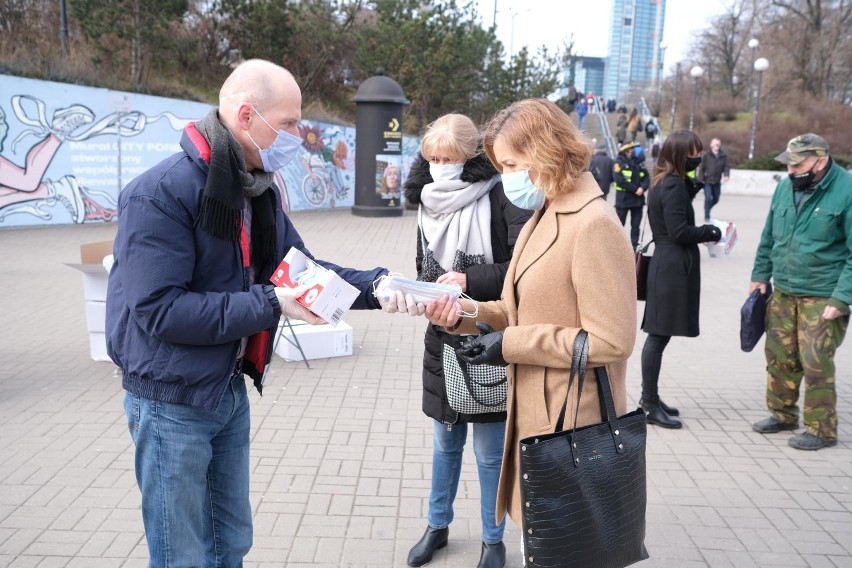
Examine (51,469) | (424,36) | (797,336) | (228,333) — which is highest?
(424,36)

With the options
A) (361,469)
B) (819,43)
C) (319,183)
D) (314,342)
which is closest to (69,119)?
(319,183)

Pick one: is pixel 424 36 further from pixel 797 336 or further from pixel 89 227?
pixel 797 336

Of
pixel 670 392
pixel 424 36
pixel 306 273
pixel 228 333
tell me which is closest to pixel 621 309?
pixel 306 273

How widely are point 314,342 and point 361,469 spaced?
2300mm

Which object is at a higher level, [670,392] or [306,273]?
[306,273]

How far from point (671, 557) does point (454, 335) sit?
151 cm

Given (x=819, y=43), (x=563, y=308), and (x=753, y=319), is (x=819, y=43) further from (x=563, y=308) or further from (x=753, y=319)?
(x=563, y=308)

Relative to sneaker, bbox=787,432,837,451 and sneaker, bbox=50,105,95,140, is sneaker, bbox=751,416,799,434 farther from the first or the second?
sneaker, bbox=50,105,95,140

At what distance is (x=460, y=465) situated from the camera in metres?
3.43

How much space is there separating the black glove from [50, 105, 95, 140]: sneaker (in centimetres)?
1327

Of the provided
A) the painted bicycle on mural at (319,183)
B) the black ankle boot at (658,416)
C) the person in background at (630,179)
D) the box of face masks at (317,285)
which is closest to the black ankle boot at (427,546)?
the box of face masks at (317,285)

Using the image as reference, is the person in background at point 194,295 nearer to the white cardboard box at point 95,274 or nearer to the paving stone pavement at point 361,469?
the paving stone pavement at point 361,469

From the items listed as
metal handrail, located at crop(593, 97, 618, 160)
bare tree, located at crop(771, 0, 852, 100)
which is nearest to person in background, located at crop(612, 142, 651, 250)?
metal handrail, located at crop(593, 97, 618, 160)

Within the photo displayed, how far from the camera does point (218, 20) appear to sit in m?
25.2
